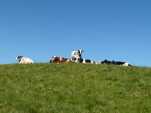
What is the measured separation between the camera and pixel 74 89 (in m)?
33.6

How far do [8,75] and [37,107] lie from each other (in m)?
10.7

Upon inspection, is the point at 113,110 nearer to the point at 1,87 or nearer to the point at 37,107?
the point at 37,107

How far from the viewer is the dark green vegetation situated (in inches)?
1125

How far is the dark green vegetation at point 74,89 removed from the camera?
28.6 meters

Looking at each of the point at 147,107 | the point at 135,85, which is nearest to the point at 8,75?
the point at 135,85

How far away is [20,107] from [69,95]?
532cm

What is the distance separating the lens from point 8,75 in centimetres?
3791

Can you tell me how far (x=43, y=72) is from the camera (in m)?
39.8

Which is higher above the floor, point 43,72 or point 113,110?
point 43,72

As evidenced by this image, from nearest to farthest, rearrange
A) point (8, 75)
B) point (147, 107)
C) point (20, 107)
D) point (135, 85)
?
point (20, 107), point (147, 107), point (135, 85), point (8, 75)

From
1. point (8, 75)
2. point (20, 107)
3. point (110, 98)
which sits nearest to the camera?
point (20, 107)

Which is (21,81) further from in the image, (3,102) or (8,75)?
(3,102)

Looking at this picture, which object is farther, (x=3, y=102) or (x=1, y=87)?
(x=1, y=87)

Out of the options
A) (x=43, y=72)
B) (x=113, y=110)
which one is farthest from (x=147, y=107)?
(x=43, y=72)
